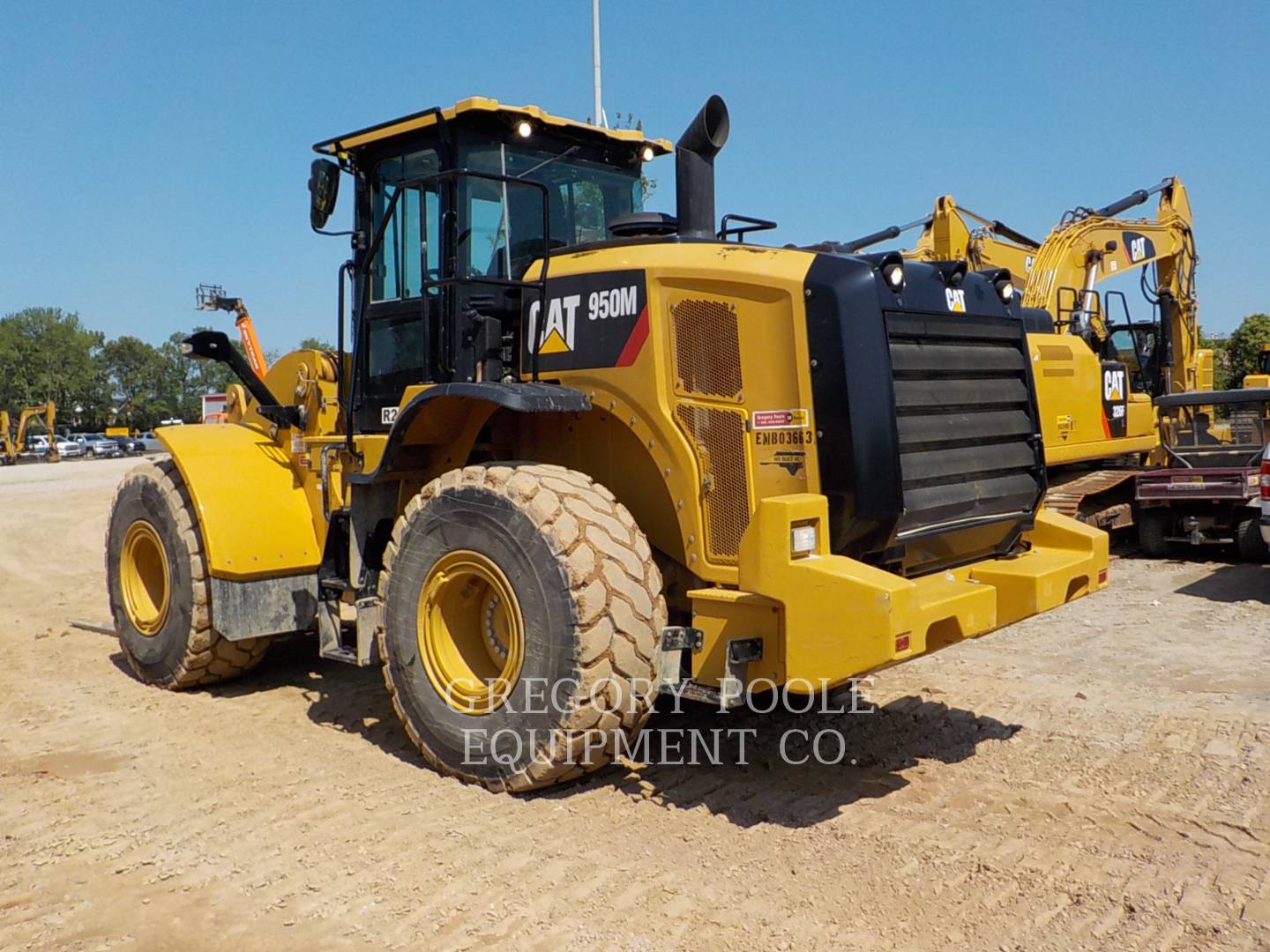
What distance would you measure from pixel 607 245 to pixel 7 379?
274 feet

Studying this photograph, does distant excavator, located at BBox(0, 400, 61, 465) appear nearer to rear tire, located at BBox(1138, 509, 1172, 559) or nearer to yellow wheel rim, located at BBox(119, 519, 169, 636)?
yellow wheel rim, located at BBox(119, 519, 169, 636)

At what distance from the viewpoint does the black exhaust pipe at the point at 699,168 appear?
491 centimetres

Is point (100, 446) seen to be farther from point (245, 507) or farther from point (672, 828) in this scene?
point (672, 828)

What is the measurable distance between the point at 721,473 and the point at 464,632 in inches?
54.1

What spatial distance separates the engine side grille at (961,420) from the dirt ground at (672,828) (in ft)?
3.86

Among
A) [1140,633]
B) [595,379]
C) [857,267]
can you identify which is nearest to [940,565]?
[857,267]

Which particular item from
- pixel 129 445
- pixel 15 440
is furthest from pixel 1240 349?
pixel 129 445

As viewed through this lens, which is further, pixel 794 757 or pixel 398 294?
pixel 398 294

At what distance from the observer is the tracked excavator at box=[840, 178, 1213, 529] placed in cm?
1146

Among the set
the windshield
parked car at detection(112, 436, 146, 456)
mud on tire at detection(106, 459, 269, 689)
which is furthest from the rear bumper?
parked car at detection(112, 436, 146, 456)

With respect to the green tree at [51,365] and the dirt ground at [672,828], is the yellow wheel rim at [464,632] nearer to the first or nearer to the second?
the dirt ground at [672,828]

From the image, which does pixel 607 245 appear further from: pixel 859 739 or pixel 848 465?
pixel 859 739

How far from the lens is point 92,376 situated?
268ft

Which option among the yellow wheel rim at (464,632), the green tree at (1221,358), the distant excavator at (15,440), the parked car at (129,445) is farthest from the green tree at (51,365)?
the yellow wheel rim at (464,632)
